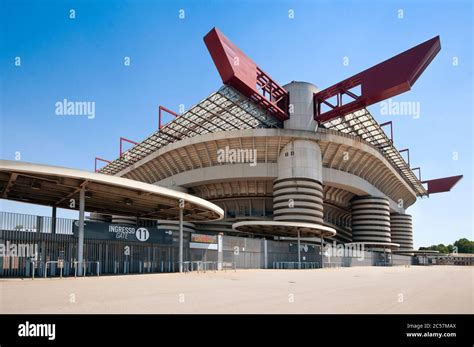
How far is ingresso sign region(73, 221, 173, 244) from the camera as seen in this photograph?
24.7 metres

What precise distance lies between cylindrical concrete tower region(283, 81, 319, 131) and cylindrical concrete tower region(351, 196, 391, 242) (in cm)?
2434

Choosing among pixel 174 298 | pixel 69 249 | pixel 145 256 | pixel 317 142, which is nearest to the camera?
pixel 174 298

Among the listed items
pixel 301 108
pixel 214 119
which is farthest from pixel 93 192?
pixel 301 108

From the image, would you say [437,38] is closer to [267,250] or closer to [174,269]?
[267,250]

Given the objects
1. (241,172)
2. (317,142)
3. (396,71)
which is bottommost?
(241,172)

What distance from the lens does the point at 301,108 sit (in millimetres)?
58031

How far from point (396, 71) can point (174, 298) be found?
145 ft

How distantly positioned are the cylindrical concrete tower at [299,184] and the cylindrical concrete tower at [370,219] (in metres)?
20.1

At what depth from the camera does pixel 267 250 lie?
42.3 meters

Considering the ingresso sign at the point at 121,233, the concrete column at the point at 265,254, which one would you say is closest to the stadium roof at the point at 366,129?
the concrete column at the point at 265,254
